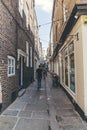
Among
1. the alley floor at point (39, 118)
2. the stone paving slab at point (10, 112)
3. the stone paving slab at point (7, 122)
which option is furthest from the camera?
the stone paving slab at point (10, 112)

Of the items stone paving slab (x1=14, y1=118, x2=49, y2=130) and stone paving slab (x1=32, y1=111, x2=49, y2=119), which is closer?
stone paving slab (x1=14, y1=118, x2=49, y2=130)

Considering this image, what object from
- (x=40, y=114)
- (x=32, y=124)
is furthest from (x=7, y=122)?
(x=40, y=114)

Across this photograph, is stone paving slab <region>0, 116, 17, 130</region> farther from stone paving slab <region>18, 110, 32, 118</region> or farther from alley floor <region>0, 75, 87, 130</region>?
stone paving slab <region>18, 110, 32, 118</region>

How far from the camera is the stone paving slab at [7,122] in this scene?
5.80 metres

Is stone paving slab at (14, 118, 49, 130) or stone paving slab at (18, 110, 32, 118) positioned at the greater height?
stone paving slab at (18, 110, 32, 118)

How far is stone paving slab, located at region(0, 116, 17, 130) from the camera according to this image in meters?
5.80

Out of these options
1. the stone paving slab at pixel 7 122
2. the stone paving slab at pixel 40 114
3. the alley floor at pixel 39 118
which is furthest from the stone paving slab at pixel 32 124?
the stone paving slab at pixel 40 114

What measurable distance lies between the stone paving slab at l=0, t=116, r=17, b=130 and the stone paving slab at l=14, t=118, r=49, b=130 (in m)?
0.17

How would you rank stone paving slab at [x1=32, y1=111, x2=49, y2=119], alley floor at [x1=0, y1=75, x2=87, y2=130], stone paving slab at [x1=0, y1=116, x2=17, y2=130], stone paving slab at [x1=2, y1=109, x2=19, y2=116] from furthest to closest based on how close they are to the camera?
1. stone paving slab at [x1=2, y1=109, x2=19, y2=116]
2. stone paving slab at [x1=32, y1=111, x2=49, y2=119]
3. alley floor at [x1=0, y1=75, x2=87, y2=130]
4. stone paving slab at [x1=0, y1=116, x2=17, y2=130]

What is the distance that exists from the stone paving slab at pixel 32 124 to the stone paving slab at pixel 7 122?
6.8 inches

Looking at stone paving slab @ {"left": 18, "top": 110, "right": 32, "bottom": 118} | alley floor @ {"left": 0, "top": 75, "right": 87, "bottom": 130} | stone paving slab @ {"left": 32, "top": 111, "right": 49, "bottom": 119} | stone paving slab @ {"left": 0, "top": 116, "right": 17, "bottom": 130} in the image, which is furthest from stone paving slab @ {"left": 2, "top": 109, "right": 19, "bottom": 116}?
stone paving slab @ {"left": 32, "top": 111, "right": 49, "bottom": 119}

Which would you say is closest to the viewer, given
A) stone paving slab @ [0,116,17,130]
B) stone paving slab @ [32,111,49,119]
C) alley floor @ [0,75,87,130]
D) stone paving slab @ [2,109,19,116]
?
stone paving slab @ [0,116,17,130]

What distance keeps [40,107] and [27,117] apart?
1.75 m

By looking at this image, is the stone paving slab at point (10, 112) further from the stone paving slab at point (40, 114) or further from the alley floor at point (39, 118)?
the stone paving slab at point (40, 114)
